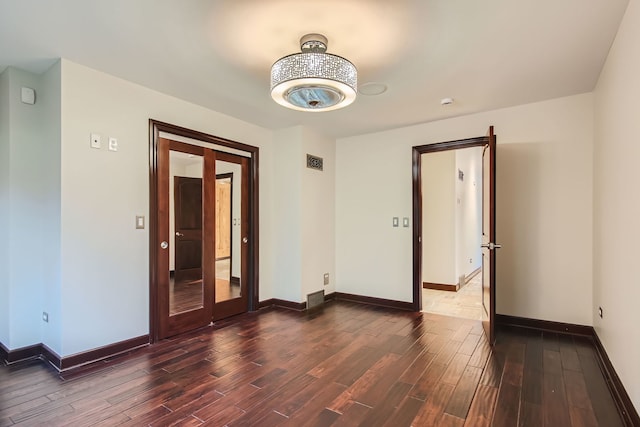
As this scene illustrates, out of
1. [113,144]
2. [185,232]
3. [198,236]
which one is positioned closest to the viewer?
[113,144]

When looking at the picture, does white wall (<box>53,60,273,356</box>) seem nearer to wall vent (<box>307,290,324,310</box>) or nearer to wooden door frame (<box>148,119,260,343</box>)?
wooden door frame (<box>148,119,260,343</box>)

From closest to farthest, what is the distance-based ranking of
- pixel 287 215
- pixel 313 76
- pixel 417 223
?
pixel 313 76, pixel 417 223, pixel 287 215

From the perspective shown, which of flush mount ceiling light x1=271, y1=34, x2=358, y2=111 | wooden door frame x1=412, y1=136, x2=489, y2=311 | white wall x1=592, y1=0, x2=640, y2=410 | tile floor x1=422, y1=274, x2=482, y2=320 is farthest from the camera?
wooden door frame x1=412, y1=136, x2=489, y2=311

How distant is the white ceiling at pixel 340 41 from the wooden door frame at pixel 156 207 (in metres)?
0.42

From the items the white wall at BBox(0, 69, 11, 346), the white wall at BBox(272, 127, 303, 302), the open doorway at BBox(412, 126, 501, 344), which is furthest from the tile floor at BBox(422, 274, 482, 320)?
the white wall at BBox(0, 69, 11, 346)

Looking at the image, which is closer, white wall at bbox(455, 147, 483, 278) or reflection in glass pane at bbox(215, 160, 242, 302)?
reflection in glass pane at bbox(215, 160, 242, 302)

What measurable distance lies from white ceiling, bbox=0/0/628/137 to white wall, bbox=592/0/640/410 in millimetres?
225

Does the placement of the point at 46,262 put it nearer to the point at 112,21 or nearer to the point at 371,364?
the point at 112,21

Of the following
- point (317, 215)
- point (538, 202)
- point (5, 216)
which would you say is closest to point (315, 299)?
point (317, 215)

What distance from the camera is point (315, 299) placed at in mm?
4684

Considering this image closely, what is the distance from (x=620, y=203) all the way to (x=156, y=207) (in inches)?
154

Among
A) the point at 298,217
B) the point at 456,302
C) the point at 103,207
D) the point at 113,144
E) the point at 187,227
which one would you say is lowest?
the point at 456,302

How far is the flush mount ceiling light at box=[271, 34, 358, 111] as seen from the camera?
215cm

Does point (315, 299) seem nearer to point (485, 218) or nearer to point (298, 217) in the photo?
point (298, 217)
